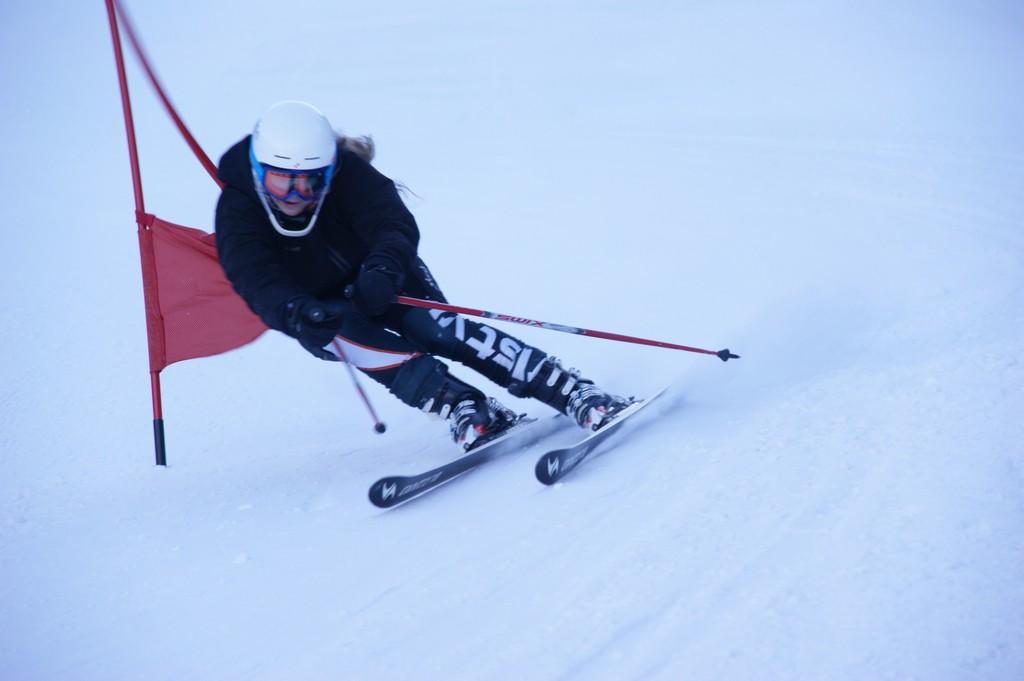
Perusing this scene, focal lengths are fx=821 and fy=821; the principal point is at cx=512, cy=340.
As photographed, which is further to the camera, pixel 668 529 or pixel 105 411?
pixel 105 411

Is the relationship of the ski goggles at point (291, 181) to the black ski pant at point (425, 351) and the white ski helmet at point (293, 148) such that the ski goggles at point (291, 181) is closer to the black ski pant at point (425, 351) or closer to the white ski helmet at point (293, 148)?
the white ski helmet at point (293, 148)

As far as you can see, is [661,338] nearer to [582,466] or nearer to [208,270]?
[582,466]

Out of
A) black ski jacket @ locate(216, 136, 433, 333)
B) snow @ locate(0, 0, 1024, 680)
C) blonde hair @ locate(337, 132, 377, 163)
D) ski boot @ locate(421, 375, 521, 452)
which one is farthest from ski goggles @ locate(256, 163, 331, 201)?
snow @ locate(0, 0, 1024, 680)

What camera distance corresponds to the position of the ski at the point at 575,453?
8.95 feet

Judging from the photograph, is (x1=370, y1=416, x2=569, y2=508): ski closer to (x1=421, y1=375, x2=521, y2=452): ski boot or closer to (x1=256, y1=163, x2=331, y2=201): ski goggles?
(x1=421, y1=375, x2=521, y2=452): ski boot

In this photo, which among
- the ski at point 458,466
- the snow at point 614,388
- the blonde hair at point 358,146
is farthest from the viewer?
the blonde hair at point 358,146

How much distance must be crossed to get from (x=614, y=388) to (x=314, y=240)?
1603mm

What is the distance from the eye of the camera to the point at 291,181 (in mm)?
2830

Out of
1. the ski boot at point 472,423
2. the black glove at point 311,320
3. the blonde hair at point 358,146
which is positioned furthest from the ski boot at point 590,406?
the blonde hair at point 358,146

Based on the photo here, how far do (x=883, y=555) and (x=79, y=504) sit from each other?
9.41ft

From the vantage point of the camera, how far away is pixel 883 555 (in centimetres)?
202

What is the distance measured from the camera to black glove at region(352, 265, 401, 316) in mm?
2893

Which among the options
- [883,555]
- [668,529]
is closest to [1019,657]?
[883,555]

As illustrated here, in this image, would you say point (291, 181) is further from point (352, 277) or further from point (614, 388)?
point (614, 388)
